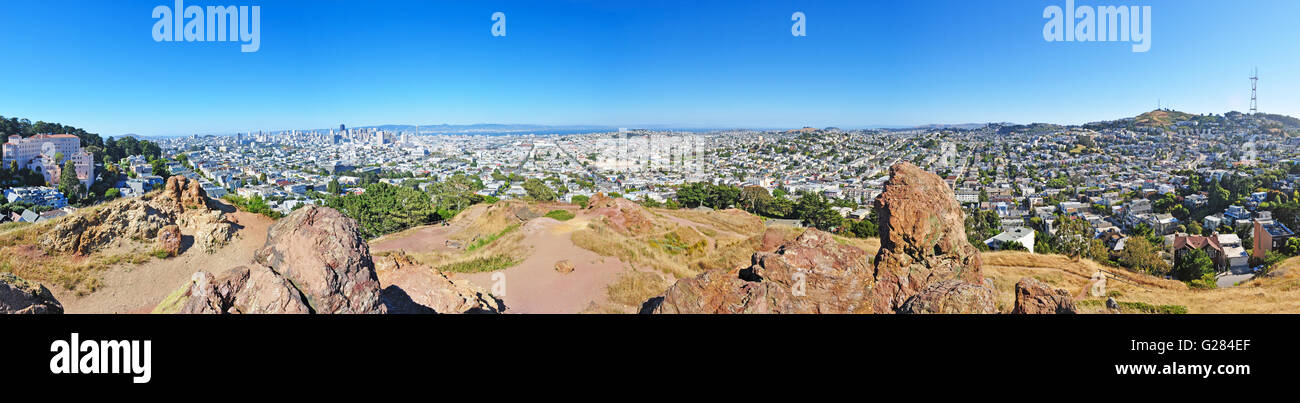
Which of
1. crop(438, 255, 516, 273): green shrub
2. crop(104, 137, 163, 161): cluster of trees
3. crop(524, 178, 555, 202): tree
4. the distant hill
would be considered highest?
the distant hill

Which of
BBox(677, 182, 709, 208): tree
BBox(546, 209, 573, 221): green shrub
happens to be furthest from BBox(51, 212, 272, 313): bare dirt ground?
BBox(677, 182, 709, 208): tree

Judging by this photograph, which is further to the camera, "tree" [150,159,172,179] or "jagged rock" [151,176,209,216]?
"tree" [150,159,172,179]

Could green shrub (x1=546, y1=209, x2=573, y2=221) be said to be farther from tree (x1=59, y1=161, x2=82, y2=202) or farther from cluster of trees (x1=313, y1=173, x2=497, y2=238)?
tree (x1=59, y1=161, x2=82, y2=202)

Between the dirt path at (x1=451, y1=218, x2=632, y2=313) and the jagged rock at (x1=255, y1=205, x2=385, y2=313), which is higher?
the jagged rock at (x1=255, y1=205, x2=385, y2=313)

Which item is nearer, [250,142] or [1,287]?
[1,287]

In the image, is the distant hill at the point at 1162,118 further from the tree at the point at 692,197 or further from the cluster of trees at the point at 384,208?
the cluster of trees at the point at 384,208

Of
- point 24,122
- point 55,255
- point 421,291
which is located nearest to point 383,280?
point 421,291
